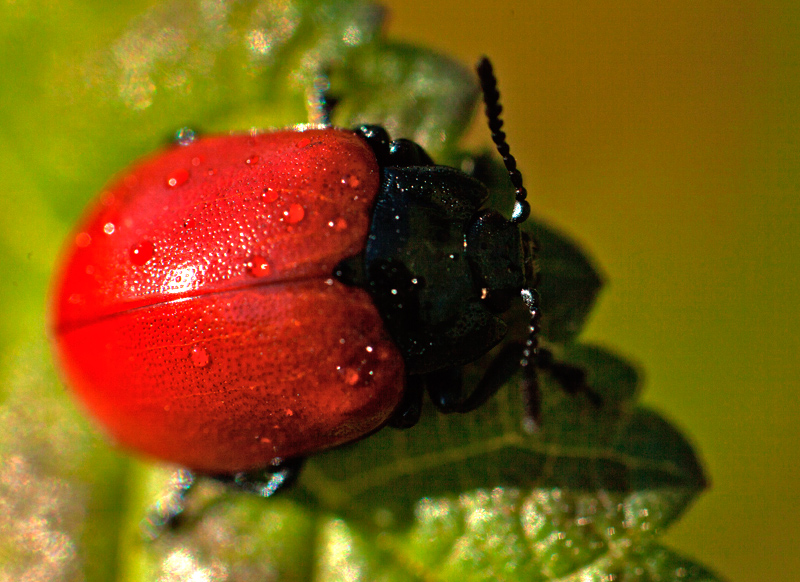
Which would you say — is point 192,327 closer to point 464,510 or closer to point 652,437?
point 464,510

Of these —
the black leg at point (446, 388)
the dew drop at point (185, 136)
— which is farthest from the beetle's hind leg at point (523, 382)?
the dew drop at point (185, 136)

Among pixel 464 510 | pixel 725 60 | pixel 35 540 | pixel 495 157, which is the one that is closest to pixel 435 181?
pixel 495 157

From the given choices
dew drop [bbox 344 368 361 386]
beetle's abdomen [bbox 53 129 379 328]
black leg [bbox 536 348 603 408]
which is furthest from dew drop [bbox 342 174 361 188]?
black leg [bbox 536 348 603 408]

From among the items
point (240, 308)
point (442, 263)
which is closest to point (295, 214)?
point (240, 308)

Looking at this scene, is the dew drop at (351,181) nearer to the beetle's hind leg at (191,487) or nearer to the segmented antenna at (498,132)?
the segmented antenna at (498,132)

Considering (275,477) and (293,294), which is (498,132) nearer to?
(293,294)

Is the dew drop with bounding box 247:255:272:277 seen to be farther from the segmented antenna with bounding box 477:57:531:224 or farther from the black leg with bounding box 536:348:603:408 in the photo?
the black leg with bounding box 536:348:603:408
